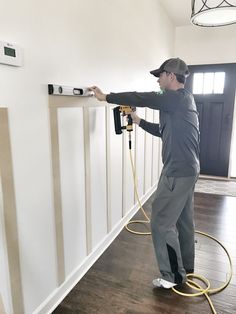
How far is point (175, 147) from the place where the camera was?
180 centimetres

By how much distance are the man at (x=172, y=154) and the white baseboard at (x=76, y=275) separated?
0.60m

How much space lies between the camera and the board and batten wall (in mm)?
1351

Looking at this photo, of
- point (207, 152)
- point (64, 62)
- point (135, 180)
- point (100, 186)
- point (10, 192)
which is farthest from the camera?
point (207, 152)

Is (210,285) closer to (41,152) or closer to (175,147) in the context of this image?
(175,147)

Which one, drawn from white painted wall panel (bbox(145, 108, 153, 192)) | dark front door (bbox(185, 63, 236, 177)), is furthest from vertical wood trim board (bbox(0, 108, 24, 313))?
dark front door (bbox(185, 63, 236, 177))

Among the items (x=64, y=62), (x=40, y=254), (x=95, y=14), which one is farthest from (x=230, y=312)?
(x=95, y=14)

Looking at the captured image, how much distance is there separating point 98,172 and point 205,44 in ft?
11.6

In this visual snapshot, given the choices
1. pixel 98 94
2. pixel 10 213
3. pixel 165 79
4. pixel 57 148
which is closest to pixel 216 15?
pixel 165 79

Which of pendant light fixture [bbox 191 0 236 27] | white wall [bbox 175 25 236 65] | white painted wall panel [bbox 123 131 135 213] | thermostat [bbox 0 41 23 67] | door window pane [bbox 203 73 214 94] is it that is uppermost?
white wall [bbox 175 25 236 65]

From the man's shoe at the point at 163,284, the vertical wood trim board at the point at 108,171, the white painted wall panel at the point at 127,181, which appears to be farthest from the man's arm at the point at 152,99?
the man's shoe at the point at 163,284

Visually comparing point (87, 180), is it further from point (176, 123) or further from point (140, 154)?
point (140, 154)

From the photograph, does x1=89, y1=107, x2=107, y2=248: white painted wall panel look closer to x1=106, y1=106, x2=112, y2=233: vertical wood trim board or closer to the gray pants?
x1=106, y1=106, x2=112, y2=233: vertical wood trim board

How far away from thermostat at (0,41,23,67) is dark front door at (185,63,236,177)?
13.1 ft

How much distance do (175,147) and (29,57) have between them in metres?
1.07
